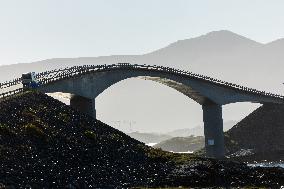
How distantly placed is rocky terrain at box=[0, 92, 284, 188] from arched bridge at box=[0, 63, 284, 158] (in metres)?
13.6

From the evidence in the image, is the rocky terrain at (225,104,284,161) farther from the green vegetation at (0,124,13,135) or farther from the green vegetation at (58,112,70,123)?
the green vegetation at (0,124,13,135)

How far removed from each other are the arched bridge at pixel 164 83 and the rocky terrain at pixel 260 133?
3.62 meters

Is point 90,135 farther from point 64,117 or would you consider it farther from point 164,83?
point 164,83

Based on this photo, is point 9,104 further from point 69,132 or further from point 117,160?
point 117,160

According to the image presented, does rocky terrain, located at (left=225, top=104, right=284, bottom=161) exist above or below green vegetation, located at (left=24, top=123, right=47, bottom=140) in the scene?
below

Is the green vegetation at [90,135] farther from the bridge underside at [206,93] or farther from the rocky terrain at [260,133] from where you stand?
the rocky terrain at [260,133]

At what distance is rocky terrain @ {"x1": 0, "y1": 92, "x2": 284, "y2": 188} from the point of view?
4075cm

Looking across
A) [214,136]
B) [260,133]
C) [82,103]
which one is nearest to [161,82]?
[214,136]

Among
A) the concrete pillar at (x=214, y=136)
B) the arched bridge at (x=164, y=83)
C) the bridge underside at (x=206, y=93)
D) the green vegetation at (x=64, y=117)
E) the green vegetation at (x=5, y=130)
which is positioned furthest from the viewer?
the concrete pillar at (x=214, y=136)

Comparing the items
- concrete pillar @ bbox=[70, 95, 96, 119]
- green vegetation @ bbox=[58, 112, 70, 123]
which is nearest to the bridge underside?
concrete pillar @ bbox=[70, 95, 96, 119]

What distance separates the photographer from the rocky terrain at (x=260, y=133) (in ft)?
384

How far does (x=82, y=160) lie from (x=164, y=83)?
66.8 m

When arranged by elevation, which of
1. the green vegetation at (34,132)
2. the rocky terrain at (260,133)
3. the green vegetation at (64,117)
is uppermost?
the green vegetation at (64,117)

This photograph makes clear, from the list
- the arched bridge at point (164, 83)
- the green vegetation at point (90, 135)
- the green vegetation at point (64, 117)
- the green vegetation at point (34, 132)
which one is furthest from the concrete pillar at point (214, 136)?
the green vegetation at point (34, 132)
